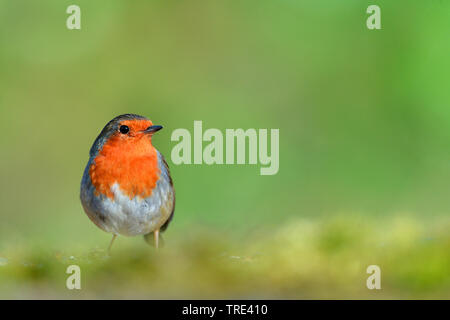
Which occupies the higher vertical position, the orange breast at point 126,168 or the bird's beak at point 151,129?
the bird's beak at point 151,129

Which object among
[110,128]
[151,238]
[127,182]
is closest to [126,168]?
[127,182]

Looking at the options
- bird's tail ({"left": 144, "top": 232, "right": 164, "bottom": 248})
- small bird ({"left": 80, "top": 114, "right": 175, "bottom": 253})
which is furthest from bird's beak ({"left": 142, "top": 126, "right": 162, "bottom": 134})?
bird's tail ({"left": 144, "top": 232, "right": 164, "bottom": 248})

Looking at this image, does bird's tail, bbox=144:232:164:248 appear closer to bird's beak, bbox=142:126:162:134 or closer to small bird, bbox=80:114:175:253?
small bird, bbox=80:114:175:253

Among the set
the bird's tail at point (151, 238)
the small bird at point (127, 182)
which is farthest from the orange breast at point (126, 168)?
the bird's tail at point (151, 238)

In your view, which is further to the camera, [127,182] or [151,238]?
[151,238]

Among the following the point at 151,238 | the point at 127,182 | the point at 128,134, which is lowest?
the point at 151,238

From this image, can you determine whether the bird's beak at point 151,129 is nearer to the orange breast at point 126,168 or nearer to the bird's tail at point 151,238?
the orange breast at point 126,168

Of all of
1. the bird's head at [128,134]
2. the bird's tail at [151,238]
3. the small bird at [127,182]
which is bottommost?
the bird's tail at [151,238]

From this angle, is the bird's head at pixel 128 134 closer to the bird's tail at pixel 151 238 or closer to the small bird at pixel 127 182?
the small bird at pixel 127 182

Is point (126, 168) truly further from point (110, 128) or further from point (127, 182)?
point (110, 128)
